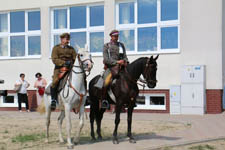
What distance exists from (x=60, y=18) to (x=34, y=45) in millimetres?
2150

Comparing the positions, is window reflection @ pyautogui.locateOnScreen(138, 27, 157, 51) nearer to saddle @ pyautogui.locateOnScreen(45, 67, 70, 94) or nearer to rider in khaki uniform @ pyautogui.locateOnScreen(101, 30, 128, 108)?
rider in khaki uniform @ pyautogui.locateOnScreen(101, 30, 128, 108)

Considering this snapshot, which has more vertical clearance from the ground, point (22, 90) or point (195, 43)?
point (195, 43)

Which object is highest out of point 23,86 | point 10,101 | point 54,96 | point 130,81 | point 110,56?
point 110,56

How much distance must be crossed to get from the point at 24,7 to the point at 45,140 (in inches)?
487

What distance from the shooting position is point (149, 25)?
18.0m

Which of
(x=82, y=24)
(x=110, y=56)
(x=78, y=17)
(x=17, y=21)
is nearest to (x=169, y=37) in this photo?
(x=82, y=24)

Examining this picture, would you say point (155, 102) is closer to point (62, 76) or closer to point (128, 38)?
point (128, 38)

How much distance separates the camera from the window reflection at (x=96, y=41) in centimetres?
1908

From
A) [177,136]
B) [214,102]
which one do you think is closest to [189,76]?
[214,102]

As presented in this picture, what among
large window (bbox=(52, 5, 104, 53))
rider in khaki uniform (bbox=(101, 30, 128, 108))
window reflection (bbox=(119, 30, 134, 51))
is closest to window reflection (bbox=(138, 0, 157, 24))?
window reflection (bbox=(119, 30, 134, 51))

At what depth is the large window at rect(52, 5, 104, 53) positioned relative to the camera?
752 inches

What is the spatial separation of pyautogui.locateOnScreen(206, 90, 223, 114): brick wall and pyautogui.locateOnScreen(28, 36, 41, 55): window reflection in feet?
30.7

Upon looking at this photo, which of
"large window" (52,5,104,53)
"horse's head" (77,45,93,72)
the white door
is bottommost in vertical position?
the white door

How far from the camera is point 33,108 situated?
19.9 m
